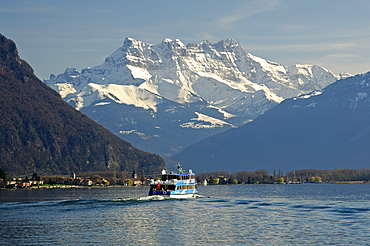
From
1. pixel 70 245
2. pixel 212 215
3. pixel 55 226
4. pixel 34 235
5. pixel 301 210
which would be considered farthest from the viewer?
pixel 301 210

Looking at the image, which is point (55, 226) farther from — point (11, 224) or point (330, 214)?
point (330, 214)

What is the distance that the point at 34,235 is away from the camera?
126m

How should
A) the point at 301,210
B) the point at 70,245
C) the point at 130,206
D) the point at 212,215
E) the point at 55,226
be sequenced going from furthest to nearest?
the point at 130,206 < the point at 301,210 < the point at 212,215 < the point at 55,226 < the point at 70,245

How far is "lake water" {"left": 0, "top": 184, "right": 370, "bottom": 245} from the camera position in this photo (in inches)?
4722

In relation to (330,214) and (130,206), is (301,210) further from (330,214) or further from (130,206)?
(130,206)

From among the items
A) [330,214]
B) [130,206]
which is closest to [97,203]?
[130,206]

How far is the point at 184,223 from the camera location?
14250cm

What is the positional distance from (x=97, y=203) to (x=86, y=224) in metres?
52.7

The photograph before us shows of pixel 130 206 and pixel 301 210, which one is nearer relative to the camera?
pixel 301 210

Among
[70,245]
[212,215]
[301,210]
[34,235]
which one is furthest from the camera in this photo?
[301,210]

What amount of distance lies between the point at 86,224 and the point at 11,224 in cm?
1578

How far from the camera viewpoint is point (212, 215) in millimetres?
158625

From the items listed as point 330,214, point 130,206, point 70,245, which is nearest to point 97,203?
point 130,206

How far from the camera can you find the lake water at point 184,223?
11994 centimetres
